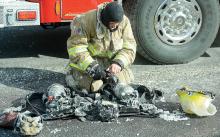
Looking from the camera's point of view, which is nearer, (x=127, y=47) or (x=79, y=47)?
(x=79, y=47)

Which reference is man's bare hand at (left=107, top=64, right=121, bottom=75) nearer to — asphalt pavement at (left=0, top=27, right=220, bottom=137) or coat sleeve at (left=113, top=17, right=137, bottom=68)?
coat sleeve at (left=113, top=17, right=137, bottom=68)

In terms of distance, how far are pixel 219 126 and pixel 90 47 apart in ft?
4.57

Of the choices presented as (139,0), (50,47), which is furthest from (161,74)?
(50,47)

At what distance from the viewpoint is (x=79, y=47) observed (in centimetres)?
471

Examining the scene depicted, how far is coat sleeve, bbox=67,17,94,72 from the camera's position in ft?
15.4

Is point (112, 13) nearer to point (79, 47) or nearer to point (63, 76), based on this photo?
point (79, 47)

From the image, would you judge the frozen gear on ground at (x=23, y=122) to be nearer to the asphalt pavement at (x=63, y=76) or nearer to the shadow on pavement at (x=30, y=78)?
the asphalt pavement at (x=63, y=76)

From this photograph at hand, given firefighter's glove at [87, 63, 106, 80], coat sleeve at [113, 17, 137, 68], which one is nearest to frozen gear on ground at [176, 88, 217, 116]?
coat sleeve at [113, 17, 137, 68]

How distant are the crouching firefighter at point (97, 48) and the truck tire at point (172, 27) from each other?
101cm

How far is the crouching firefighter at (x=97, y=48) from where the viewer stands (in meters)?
4.66

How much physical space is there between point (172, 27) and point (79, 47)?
5.18ft

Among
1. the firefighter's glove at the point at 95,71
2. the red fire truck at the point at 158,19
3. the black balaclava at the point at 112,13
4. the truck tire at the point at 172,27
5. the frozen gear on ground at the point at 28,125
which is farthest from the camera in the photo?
the truck tire at the point at 172,27

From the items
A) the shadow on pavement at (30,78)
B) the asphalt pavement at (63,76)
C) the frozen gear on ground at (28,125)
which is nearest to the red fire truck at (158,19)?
the asphalt pavement at (63,76)

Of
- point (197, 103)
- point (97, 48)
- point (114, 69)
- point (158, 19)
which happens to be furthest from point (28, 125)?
point (158, 19)
